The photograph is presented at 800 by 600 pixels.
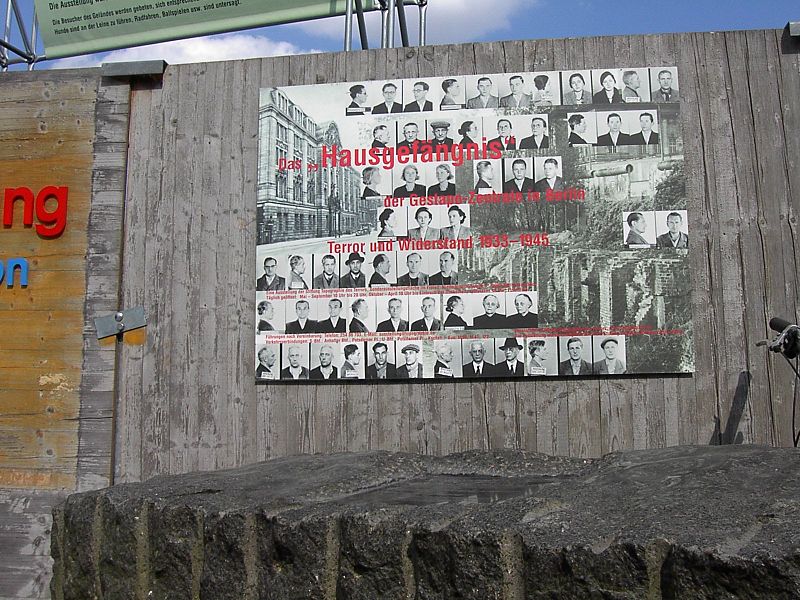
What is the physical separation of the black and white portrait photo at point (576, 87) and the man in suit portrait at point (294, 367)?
2004mm

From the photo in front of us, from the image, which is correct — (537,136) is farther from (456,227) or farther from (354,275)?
(354,275)

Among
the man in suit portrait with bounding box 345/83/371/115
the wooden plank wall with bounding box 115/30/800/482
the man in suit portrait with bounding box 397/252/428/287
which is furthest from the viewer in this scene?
the man in suit portrait with bounding box 345/83/371/115

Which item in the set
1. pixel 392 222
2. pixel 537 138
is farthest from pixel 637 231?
pixel 392 222

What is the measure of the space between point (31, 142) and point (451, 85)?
8.37ft

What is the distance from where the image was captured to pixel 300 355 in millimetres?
4828

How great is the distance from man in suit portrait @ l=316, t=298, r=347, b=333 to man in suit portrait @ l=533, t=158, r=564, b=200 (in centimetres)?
125

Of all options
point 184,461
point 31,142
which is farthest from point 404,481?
point 31,142

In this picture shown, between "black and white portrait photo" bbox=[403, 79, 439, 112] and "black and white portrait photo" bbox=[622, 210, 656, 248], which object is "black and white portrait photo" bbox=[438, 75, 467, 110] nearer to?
"black and white portrait photo" bbox=[403, 79, 439, 112]

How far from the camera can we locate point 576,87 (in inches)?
190

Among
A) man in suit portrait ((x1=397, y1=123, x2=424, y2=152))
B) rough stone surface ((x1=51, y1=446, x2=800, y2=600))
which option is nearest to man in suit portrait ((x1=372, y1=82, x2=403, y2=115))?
man in suit portrait ((x1=397, y1=123, x2=424, y2=152))

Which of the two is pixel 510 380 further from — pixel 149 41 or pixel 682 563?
pixel 149 41

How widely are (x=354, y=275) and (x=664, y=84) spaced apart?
197cm

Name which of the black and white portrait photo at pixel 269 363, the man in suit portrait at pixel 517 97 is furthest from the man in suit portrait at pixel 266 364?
the man in suit portrait at pixel 517 97

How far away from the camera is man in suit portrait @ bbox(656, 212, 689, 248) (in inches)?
182
